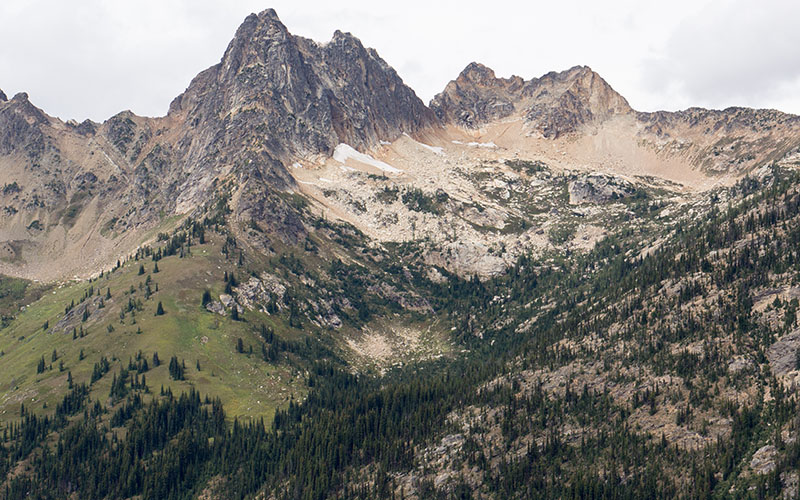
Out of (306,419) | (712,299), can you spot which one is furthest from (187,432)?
(712,299)

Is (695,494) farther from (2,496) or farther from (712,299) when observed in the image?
(2,496)

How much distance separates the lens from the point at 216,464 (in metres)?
183

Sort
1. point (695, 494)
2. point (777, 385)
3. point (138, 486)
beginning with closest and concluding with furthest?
point (695, 494) → point (777, 385) → point (138, 486)

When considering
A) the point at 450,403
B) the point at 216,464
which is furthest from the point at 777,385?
the point at 216,464

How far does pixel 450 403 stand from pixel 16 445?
12596 centimetres

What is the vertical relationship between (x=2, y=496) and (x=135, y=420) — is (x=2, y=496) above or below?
below

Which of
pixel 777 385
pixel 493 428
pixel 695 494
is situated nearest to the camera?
pixel 695 494

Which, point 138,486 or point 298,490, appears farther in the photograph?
point 138,486

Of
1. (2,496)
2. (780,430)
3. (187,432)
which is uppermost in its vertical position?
(780,430)

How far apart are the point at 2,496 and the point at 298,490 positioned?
79.4 m

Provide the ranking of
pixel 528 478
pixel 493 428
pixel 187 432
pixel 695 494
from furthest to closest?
pixel 187 432 < pixel 493 428 < pixel 528 478 < pixel 695 494

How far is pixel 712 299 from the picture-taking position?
550ft

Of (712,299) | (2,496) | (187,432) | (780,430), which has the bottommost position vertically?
(2,496)

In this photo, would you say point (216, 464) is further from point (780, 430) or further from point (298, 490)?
point (780, 430)
